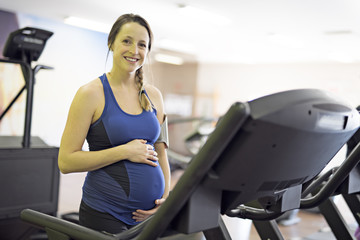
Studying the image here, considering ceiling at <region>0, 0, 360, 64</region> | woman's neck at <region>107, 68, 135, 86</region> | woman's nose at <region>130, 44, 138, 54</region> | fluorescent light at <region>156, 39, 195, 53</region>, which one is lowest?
woman's neck at <region>107, 68, 135, 86</region>

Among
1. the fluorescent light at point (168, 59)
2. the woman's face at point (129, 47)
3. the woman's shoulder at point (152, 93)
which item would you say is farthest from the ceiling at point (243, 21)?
the woman's face at point (129, 47)

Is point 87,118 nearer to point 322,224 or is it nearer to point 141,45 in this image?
point 141,45

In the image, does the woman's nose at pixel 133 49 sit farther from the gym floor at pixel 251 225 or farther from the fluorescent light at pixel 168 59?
Result: the fluorescent light at pixel 168 59

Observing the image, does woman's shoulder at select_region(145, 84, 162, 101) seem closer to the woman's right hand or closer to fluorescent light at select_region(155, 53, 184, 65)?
the woman's right hand

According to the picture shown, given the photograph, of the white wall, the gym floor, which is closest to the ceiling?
the white wall

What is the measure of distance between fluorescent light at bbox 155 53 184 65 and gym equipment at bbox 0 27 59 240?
6894 mm

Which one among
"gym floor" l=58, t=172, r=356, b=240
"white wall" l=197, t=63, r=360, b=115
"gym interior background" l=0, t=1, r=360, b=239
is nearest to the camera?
"gym floor" l=58, t=172, r=356, b=240

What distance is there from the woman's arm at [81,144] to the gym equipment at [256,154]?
15.3 inches

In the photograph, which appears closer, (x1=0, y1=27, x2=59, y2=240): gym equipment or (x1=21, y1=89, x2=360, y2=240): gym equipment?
(x1=21, y1=89, x2=360, y2=240): gym equipment

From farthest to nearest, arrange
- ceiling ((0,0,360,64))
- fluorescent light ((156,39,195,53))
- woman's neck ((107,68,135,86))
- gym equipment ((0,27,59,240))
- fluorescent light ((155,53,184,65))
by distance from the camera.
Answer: fluorescent light ((155,53,184,65)) → fluorescent light ((156,39,195,53)) → ceiling ((0,0,360,64)) → gym equipment ((0,27,59,240)) → woman's neck ((107,68,135,86))

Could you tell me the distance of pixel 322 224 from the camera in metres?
4.45

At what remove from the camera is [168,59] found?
1042 cm

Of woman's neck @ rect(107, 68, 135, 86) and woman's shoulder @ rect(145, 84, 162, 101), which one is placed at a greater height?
woman's neck @ rect(107, 68, 135, 86)

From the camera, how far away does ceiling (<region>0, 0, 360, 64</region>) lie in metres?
4.98
